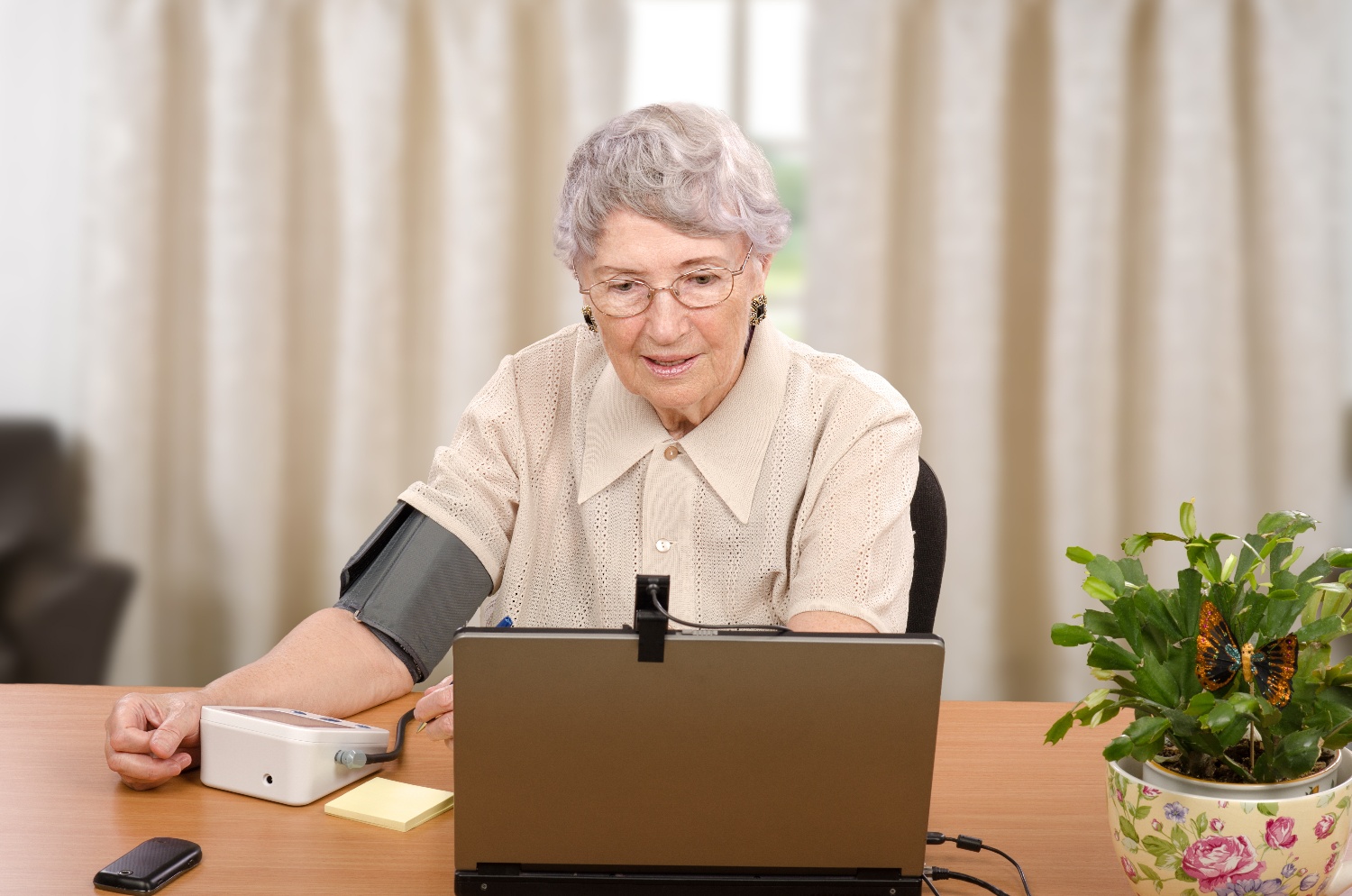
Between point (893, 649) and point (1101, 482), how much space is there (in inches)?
106

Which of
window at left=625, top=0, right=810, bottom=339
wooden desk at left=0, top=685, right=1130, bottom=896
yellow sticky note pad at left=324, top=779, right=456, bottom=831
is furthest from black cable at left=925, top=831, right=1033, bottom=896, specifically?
window at left=625, top=0, right=810, bottom=339

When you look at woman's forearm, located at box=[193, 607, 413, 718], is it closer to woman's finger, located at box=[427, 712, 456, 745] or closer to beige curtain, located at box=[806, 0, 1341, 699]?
woman's finger, located at box=[427, 712, 456, 745]

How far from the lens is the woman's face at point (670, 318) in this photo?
156 centimetres

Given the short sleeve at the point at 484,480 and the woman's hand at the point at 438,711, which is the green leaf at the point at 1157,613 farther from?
the short sleeve at the point at 484,480

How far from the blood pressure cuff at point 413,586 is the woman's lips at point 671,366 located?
0.37m

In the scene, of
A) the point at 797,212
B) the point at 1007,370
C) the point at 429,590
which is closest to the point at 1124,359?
the point at 1007,370

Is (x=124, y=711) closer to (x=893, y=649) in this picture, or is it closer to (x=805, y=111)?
(x=893, y=649)

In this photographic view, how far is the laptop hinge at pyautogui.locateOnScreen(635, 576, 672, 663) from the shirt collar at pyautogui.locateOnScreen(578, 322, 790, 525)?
66 centimetres

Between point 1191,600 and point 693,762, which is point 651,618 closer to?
point 693,762

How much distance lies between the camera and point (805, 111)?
138 inches

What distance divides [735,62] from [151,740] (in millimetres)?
2648

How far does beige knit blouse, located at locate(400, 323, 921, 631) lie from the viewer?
1.68m

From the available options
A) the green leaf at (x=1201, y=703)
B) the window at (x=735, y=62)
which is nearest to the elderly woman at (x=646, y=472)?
the green leaf at (x=1201, y=703)

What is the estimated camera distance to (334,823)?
1.29 metres
